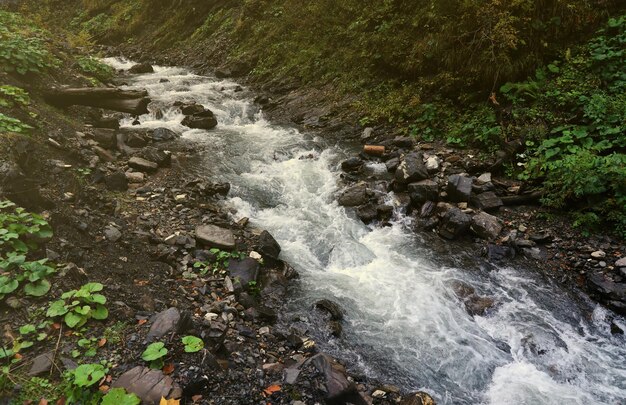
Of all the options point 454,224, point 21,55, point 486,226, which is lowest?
point 454,224

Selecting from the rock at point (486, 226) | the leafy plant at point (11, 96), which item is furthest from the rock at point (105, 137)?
the rock at point (486, 226)

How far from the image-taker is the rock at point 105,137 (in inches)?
332

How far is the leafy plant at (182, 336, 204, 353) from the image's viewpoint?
3600 millimetres

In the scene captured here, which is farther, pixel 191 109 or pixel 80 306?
pixel 191 109

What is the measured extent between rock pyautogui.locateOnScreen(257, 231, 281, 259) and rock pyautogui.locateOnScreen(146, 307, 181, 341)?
7.54ft

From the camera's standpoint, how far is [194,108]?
39.6ft

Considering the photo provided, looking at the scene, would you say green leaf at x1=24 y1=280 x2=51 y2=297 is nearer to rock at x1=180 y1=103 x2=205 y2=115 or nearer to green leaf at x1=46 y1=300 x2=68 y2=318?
green leaf at x1=46 y1=300 x2=68 y2=318

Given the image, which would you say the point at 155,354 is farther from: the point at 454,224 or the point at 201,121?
the point at 201,121

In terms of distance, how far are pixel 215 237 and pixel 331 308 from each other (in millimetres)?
2313

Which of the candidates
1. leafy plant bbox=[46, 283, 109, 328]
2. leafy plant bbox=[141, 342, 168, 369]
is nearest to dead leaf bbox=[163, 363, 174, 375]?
leafy plant bbox=[141, 342, 168, 369]

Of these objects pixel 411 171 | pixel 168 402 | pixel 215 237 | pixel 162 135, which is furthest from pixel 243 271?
pixel 162 135

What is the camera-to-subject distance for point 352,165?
30.0 ft

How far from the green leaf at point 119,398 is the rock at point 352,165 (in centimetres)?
709

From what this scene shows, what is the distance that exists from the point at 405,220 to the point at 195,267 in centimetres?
427
